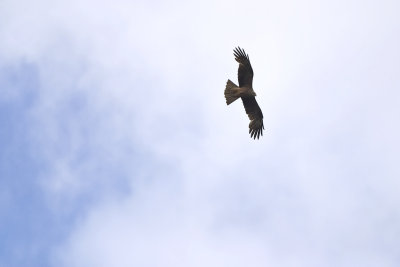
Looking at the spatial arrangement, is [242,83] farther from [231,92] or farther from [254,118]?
[254,118]

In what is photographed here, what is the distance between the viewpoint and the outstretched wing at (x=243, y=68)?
122 ft

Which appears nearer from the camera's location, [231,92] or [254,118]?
[231,92]

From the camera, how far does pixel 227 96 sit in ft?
123

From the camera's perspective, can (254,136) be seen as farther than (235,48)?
Yes

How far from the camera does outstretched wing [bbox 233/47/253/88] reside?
37094mm

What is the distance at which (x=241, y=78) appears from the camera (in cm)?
3719

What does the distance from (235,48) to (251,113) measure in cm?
378

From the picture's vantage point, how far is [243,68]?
37.1 m

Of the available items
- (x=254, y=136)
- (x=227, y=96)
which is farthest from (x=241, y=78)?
(x=254, y=136)

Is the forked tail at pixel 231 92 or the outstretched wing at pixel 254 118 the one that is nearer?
the forked tail at pixel 231 92

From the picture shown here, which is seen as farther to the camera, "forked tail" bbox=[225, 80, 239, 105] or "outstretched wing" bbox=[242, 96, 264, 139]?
"outstretched wing" bbox=[242, 96, 264, 139]

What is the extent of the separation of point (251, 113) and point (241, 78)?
103 inches

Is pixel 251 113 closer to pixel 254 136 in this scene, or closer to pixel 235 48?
pixel 254 136

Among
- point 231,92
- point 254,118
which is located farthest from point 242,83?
point 254,118
